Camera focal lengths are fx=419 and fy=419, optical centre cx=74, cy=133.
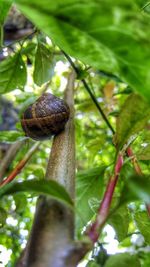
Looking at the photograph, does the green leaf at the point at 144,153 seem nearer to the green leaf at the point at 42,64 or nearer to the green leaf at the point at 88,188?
the green leaf at the point at 88,188

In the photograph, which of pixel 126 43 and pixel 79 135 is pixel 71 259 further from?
pixel 79 135

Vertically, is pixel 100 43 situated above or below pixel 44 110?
below

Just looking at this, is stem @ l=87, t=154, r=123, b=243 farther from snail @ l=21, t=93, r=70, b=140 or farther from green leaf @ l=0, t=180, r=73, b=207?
snail @ l=21, t=93, r=70, b=140

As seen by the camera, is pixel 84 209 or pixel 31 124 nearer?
pixel 84 209

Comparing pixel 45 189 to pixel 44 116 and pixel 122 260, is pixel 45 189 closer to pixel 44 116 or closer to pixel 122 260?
pixel 122 260

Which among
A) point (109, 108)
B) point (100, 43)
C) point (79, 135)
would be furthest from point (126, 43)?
point (109, 108)

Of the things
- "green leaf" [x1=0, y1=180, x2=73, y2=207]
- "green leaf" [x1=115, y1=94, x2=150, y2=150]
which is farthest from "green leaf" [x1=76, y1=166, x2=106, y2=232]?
"green leaf" [x1=0, y1=180, x2=73, y2=207]
